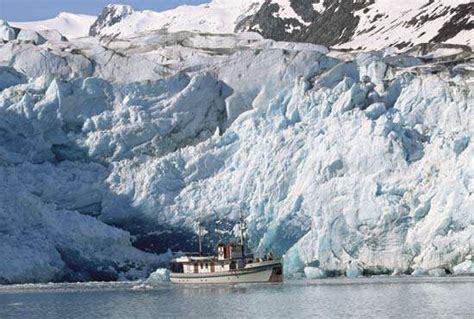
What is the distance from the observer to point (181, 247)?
44.0 meters

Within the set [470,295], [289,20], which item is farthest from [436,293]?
[289,20]

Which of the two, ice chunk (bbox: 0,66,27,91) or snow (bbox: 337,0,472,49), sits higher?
snow (bbox: 337,0,472,49)

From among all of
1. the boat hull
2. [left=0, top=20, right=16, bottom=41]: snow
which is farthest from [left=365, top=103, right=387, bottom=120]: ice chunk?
[left=0, top=20, right=16, bottom=41]: snow

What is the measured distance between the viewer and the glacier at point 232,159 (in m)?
40.2

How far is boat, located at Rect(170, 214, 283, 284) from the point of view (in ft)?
133

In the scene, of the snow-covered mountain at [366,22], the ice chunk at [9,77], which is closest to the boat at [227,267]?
the ice chunk at [9,77]

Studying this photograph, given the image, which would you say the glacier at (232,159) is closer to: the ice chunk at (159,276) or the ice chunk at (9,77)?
the ice chunk at (9,77)

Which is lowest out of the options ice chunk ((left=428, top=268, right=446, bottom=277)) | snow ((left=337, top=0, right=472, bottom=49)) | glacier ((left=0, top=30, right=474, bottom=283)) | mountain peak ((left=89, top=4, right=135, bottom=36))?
ice chunk ((left=428, top=268, right=446, bottom=277))

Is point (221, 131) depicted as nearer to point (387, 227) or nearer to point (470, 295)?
point (387, 227)

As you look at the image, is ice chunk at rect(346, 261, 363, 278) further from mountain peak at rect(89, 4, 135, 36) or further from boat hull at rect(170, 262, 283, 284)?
mountain peak at rect(89, 4, 135, 36)

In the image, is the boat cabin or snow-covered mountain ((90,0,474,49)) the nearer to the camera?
the boat cabin

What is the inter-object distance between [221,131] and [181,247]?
5436mm

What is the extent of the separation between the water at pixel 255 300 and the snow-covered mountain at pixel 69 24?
443 feet

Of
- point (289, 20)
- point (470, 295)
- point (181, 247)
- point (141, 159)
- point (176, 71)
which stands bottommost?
point (470, 295)
